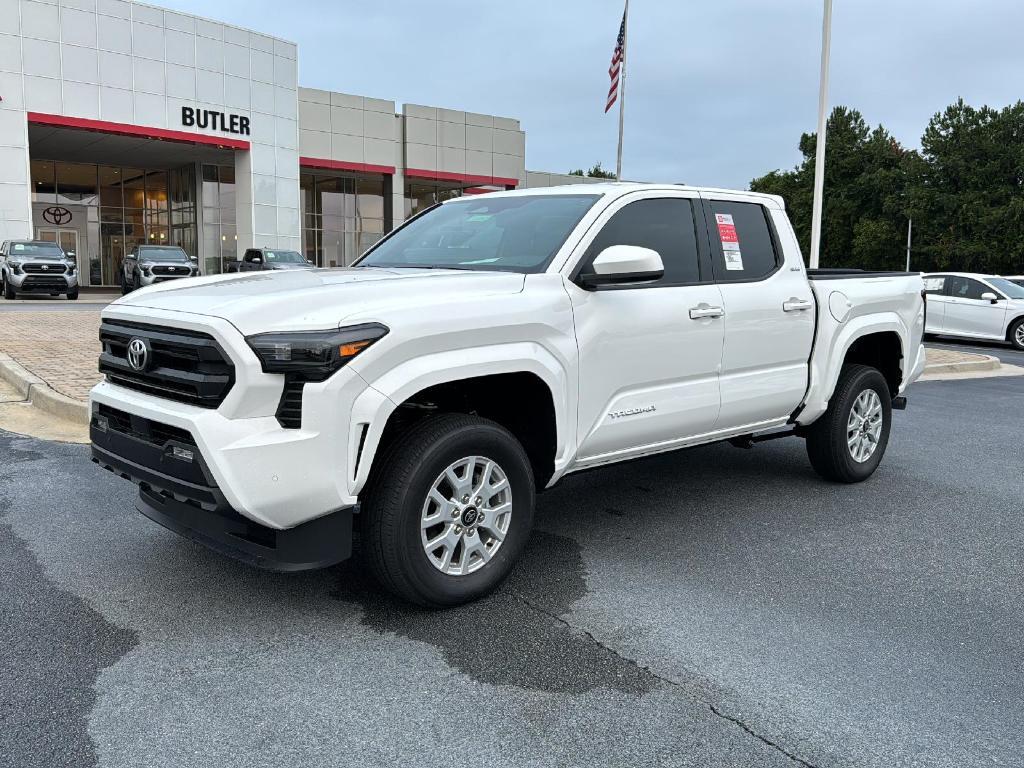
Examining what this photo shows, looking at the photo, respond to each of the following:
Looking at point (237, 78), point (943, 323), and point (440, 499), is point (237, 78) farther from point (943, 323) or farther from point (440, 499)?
point (440, 499)

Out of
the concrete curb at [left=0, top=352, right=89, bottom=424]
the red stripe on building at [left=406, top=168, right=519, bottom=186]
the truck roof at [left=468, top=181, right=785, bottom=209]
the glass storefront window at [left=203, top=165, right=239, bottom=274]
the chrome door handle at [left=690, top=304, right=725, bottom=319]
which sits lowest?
the concrete curb at [left=0, top=352, right=89, bottom=424]

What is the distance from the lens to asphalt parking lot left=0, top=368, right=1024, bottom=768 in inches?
111

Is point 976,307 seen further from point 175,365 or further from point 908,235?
point 908,235

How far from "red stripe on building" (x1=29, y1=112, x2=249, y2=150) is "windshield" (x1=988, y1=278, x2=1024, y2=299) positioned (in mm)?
28887

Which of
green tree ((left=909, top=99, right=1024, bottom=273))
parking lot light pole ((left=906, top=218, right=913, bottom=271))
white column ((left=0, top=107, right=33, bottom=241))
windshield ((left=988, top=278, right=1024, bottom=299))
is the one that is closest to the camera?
windshield ((left=988, top=278, right=1024, bottom=299))

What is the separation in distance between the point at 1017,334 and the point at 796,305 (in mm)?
15373

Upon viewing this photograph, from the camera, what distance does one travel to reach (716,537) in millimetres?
4969

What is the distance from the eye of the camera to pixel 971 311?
18406 mm

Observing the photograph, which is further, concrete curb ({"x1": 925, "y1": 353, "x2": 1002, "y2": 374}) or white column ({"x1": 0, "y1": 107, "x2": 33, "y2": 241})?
white column ({"x1": 0, "y1": 107, "x2": 33, "y2": 241})

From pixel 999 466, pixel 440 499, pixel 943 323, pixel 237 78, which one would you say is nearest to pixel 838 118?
pixel 237 78

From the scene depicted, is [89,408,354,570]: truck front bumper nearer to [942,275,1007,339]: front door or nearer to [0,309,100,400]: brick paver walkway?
[0,309,100,400]: brick paver walkway

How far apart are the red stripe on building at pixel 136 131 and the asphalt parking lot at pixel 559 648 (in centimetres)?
3108

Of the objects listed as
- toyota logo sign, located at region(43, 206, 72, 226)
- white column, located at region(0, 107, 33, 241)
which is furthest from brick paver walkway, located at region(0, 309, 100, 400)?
toyota logo sign, located at region(43, 206, 72, 226)

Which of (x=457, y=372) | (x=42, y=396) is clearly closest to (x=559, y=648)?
(x=457, y=372)
